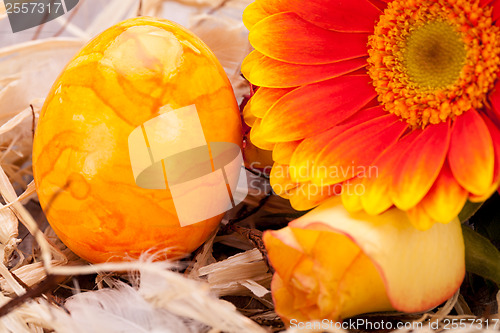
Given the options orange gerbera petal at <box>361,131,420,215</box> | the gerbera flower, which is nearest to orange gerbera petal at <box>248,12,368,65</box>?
the gerbera flower

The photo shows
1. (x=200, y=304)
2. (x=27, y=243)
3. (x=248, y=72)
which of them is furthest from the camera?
(x=27, y=243)

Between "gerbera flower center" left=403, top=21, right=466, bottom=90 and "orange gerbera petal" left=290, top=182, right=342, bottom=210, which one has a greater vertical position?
"gerbera flower center" left=403, top=21, right=466, bottom=90

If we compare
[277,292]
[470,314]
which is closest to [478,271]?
[470,314]

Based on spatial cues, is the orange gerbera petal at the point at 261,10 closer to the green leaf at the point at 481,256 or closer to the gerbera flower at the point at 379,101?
the gerbera flower at the point at 379,101

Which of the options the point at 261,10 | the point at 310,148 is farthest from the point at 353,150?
the point at 261,10

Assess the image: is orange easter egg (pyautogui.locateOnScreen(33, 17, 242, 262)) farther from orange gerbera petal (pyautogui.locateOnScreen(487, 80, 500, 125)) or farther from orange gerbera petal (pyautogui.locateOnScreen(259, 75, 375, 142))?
orange gerbera petal (pyautogui.locateOnScreen(487, 80, 500, 125))

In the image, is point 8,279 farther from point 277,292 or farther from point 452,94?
point 452,94

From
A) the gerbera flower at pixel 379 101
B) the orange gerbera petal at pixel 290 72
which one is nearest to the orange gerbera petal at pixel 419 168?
the gerbera flower at pixel 379 101
